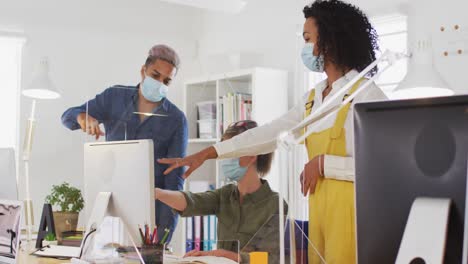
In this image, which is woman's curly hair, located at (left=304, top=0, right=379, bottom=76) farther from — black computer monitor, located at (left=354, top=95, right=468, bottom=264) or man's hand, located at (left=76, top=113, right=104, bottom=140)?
man's hand, located at (left=76, top=113, right=104, bottom=140)

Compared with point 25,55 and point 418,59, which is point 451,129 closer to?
point 418,59

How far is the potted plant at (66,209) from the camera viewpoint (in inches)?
112

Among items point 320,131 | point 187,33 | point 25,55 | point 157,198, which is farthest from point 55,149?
point 320,131

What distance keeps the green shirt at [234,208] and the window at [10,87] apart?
1801 mm

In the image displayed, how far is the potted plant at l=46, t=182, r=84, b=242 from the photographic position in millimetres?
2852

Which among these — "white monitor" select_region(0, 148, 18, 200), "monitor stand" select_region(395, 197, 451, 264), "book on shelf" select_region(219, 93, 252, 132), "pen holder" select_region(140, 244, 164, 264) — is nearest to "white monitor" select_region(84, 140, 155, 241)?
"pen holder" select_region(140, 244, 164, 264)

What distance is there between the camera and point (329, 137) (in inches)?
82.0

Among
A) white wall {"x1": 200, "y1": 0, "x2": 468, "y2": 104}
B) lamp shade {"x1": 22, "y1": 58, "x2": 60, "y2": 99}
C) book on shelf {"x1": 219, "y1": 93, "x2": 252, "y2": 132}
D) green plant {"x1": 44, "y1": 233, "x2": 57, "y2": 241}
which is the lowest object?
green plant {"x1": 44, "y1": 233, "x2": 57, "y2": 241}

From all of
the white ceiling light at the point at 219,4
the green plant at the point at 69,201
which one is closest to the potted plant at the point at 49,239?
the green plant at the point at 69,201

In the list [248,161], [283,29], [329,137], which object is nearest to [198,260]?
[329,137]

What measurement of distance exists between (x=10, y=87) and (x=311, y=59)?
229 centimetres

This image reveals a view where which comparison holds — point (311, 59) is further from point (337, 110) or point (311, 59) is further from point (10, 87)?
point (10, 87)

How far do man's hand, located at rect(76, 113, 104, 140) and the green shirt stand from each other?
97 centimetres

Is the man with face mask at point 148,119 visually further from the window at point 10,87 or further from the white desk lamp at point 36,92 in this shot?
the window at point 10,87
